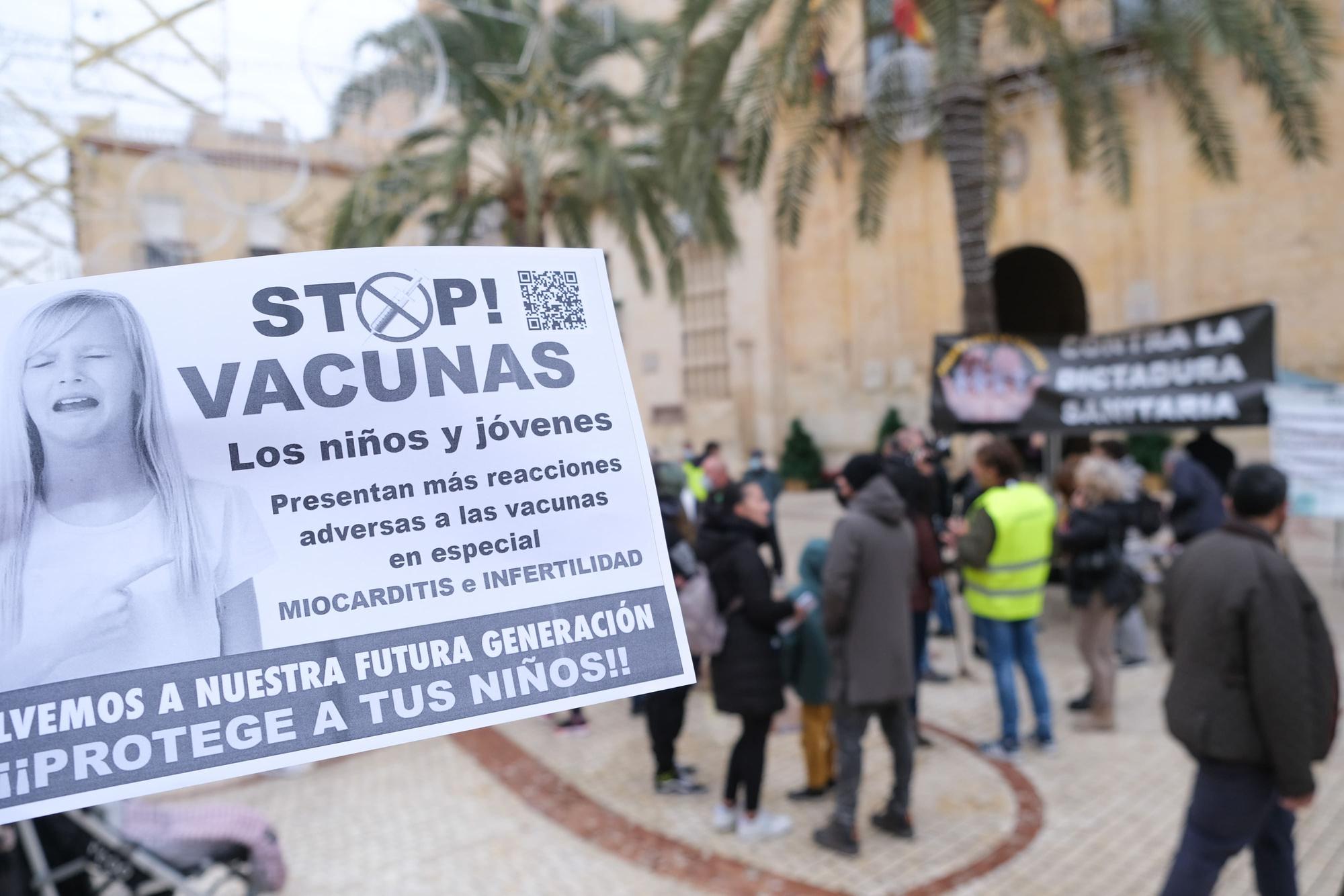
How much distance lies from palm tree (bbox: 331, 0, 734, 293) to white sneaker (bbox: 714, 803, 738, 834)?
20.8ft

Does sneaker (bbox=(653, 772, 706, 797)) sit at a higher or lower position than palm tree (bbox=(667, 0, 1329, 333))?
lower

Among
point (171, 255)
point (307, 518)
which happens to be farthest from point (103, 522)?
point (171, 255)

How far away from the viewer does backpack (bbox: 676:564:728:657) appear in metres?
4.29

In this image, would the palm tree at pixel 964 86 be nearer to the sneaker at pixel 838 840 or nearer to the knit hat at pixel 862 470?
the knit hat at pixel 862 470

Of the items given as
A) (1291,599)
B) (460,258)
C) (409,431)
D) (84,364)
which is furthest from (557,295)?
(1291,599)

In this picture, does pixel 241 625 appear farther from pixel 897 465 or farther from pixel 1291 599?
pixel 897 465

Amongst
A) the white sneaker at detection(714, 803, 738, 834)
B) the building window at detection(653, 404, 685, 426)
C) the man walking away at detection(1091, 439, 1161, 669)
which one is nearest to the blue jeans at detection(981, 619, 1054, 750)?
the man walking away at detection(1091, 439, 1161, 669)

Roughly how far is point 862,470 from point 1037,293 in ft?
57.1

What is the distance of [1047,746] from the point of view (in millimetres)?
5441

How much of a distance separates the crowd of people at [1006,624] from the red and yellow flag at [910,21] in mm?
6938

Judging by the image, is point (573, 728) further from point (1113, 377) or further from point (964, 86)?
point (964, 86)

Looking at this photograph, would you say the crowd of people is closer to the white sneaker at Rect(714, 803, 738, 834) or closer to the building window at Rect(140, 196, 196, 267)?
the white sneaker at Rect(714, 803, 738, 834)

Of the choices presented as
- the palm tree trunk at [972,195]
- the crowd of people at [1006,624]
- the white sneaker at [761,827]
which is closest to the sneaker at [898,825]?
the crowd of people at [1006,624]

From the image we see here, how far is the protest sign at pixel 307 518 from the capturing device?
1.16 m
